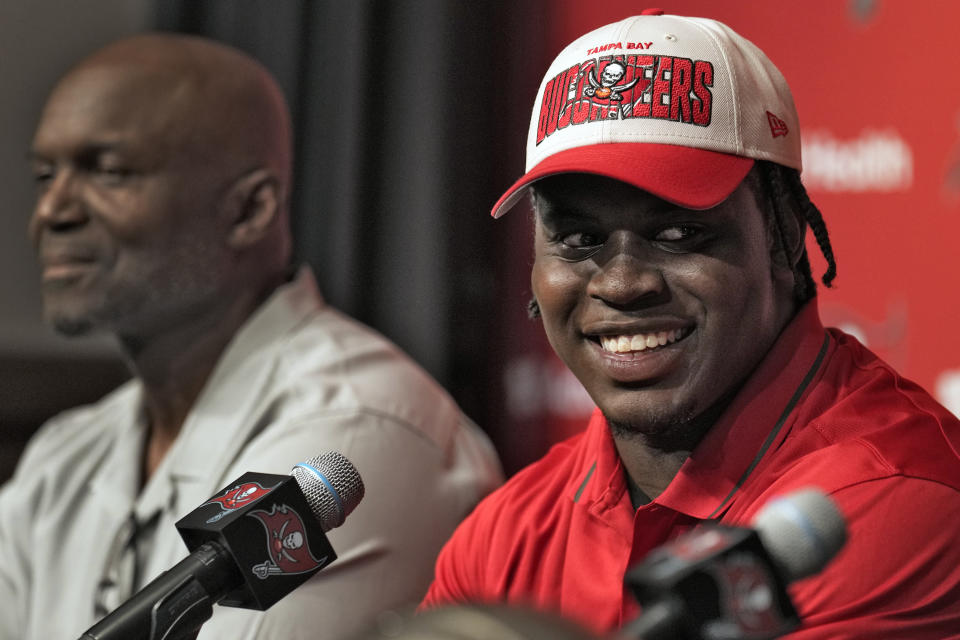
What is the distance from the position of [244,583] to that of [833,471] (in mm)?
505

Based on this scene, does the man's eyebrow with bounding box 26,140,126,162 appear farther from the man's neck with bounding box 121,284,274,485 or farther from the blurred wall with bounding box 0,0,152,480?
the blurred wall with bounding box 0,0,152,480

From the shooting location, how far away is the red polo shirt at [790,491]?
0.96m

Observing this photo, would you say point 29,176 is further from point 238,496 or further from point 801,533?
point 801,533

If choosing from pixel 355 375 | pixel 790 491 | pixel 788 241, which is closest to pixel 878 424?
pixel 790 491

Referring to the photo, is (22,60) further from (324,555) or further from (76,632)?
(324,555)

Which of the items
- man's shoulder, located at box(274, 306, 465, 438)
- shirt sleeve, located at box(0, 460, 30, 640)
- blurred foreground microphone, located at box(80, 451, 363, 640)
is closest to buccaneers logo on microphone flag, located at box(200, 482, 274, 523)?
blurred foreground microphone, located at box(80, 451, 363, 640)

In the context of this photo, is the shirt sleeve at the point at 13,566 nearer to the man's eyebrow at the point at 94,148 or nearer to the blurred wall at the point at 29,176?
the man's eyebrow at the point at 94,148

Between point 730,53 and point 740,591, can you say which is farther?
point 730,53

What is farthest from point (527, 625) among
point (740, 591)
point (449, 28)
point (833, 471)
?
point (449, 28)

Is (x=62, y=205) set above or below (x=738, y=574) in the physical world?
below

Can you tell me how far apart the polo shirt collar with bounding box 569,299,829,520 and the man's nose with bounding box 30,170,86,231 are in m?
1.20

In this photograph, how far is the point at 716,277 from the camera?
110 centimetres

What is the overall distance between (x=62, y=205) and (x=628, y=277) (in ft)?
3.87

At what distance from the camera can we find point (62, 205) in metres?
1.93
